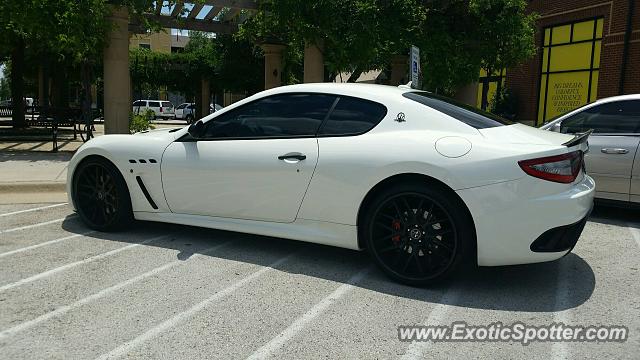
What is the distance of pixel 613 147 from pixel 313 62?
307 inches

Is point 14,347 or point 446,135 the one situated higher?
point 446,135

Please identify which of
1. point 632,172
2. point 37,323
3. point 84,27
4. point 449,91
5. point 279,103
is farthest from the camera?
point 449,91

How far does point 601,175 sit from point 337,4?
21.5 feet

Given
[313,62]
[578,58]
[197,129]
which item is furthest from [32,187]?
[578,58]

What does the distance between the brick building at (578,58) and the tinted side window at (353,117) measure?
13.9 metres

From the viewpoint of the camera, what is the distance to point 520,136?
393 cm

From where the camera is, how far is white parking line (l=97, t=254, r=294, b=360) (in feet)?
9.58

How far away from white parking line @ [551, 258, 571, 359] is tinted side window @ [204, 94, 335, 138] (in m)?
2.16

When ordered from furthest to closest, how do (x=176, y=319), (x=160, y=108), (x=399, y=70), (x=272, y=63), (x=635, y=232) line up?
(x=160, y=108)
(x=272, y=63)
(x=399, y=70)
(x=635, y=232)
(x=176, y=319)

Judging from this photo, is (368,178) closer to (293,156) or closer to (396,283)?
(293,156)

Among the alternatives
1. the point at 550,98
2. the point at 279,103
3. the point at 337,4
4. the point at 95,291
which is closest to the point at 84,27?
the point at 337,4

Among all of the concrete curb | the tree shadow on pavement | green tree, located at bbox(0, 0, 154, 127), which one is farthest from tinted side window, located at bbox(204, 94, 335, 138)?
green tree, located at bbox(0, 0, 154, 127)

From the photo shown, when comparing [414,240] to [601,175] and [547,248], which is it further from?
[601,175]

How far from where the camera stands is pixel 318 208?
166 inches
